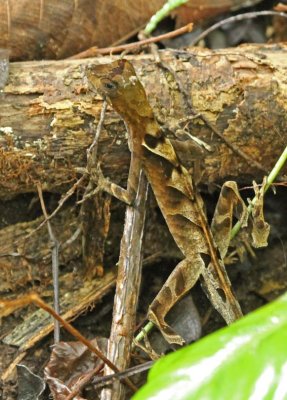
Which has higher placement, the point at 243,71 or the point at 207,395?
the point at 243,71

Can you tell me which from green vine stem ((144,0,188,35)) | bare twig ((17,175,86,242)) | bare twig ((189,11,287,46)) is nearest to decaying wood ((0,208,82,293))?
bare twig ((17,175,86,242))

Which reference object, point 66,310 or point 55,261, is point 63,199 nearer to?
point 55,261

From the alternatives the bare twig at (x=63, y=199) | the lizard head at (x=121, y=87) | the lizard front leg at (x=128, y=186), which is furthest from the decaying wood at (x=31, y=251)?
the lizard head at (x=121, y=87)

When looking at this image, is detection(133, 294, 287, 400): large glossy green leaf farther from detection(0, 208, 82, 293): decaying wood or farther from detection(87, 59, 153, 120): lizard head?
detection(0, 208, 82, 293): decaying wood

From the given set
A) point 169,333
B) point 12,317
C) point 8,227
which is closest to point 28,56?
point 8,227

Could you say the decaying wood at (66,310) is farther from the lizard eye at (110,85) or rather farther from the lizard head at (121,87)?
the lizard eye at (110,85)

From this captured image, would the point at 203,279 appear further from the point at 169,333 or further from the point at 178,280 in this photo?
the point at 169,333
